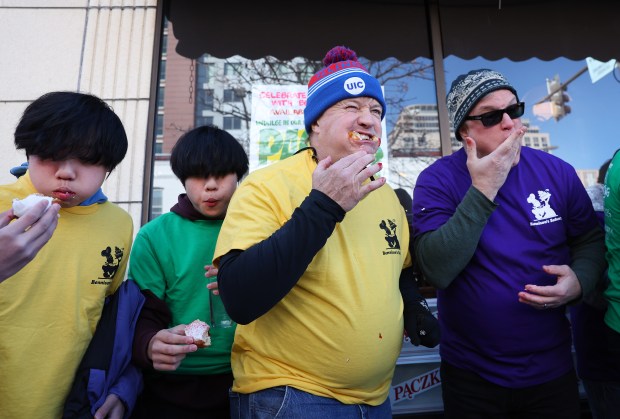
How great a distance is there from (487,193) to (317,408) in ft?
3.27

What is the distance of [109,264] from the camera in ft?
5.12

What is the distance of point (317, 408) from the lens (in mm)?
1275

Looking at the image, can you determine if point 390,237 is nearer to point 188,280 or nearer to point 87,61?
point 188,280

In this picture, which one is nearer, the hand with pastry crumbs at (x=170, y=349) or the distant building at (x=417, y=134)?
the hand with pastry crumbs at (x=170, y=349)

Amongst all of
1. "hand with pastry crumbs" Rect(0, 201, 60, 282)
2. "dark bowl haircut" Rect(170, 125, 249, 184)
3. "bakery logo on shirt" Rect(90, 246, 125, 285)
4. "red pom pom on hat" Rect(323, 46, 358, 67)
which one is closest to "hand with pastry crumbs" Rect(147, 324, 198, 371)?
"bakery logo on shirt" Rect(90, 246, 125, 285)

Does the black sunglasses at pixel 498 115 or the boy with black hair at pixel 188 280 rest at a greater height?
the black sunglasses at pixel 498 115

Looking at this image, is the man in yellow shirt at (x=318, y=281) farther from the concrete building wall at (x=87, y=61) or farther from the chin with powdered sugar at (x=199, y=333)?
the concrete building wall at (x=87, y=61)

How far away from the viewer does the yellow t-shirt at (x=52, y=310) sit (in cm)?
131

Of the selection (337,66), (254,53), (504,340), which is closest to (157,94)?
Answer: (254,53)

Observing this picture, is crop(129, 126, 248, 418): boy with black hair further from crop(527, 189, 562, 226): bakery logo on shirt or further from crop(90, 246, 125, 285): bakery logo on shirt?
crop(527, 189, 562, 226): bakery logo on shirt

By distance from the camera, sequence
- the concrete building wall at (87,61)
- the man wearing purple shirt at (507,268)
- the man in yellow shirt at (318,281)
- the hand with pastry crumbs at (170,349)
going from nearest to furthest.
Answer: the man in yellow shirt at (318,281) < the hand with pastry crumbs at (170,349) < the man wearing purple shirt at (507,268) < the concrete building wall at (87,61)

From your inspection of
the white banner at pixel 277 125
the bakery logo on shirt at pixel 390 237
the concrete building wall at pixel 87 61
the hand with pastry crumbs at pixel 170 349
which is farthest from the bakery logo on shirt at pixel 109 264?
the white banner at pixel 277 125

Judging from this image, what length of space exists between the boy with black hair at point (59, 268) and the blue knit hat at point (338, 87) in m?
0.75

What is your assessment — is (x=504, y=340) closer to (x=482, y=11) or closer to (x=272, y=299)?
(x=272, y=299)
